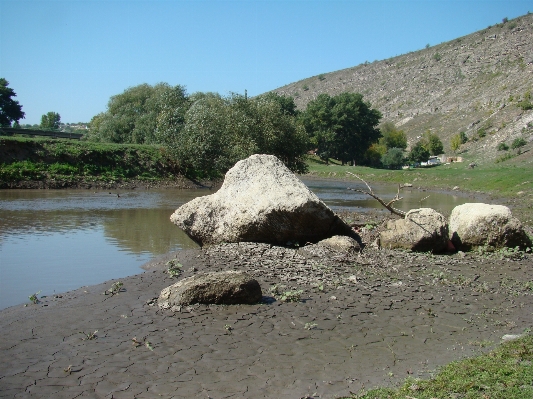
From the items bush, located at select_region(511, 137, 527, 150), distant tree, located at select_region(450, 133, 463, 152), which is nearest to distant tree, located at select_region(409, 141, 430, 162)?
distant tree, located at select_region(450, 133, 463, 152)

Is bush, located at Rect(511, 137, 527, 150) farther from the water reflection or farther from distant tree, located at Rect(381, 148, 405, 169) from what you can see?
distant tree, located at Rect(381, 148, 405, 169)

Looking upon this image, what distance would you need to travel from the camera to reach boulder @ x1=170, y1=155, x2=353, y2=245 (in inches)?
552

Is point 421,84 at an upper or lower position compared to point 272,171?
upper

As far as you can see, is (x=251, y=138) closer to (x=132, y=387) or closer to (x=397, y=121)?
(x=132, y=387)

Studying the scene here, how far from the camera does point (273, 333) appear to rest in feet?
26.0

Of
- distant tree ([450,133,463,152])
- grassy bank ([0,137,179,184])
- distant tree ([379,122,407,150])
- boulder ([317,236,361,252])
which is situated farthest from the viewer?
distant tree ([379,122,407,150])

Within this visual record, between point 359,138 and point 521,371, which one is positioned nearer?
point 521,371

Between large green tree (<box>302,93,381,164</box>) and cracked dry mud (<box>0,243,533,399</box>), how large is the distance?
264 feet

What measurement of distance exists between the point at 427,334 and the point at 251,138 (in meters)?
38.0

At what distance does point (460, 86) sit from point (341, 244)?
116m

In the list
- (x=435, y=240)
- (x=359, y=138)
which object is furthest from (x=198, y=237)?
(x=359, y=138)

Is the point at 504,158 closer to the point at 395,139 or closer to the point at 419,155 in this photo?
the point at 419,155

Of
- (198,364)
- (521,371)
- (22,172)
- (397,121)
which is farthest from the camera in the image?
(397,121)

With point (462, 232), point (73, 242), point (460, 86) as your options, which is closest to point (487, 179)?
point (462, 232)
